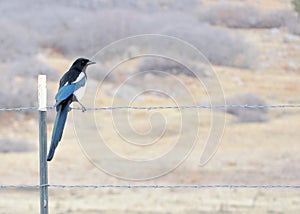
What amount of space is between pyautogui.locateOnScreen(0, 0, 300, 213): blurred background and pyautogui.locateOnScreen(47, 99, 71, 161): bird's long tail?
5807 millimetres

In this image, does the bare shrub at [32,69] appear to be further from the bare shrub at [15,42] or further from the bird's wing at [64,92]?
the bird's wing at [64,92]

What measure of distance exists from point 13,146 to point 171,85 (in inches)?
228

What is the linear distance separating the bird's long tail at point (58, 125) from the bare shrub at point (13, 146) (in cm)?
970

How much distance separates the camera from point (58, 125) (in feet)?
16.1

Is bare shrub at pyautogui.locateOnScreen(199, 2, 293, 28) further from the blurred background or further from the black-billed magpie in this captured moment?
the black-billed magpie

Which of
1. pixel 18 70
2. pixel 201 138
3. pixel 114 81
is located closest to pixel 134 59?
pixel 114 81

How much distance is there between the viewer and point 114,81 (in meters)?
20.2

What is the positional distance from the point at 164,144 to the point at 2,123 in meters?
3.73

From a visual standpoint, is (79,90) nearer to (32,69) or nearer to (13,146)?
(13,146)

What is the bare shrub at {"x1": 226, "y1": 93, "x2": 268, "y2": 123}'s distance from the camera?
17.0m

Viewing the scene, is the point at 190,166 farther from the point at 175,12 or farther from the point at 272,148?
the point at 175,12

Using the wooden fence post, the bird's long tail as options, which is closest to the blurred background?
the bird's long tail

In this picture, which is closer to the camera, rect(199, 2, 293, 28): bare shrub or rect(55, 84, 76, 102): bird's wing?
rect(55, 84, 76, 102): bird's wing

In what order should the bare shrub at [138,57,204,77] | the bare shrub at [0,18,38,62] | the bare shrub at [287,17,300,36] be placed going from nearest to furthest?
the bare shrub at [138,57,204,77] → the bare shrub at [0,18,38,62] → the bare shrub at [287,17,300,36]
